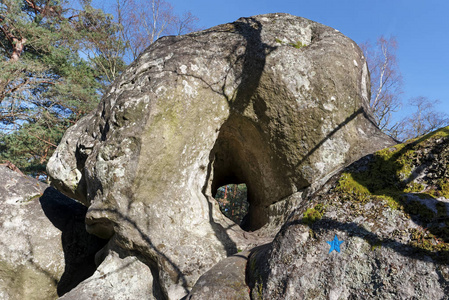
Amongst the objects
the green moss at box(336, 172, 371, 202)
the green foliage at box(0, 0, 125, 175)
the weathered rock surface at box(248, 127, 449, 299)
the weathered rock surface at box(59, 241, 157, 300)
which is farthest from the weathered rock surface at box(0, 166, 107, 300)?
the green foliage at box(0, 0, 125, 175)

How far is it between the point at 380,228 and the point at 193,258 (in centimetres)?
201

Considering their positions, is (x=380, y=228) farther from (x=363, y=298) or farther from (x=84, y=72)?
(x=84, y=72)

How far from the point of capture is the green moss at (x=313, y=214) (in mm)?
2100

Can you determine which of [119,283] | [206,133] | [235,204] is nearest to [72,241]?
[119,283]

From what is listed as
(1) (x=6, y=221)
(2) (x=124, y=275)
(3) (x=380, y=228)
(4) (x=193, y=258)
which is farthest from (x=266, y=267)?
(1) (x=6, y=221)

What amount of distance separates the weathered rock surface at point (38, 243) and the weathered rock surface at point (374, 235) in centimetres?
332

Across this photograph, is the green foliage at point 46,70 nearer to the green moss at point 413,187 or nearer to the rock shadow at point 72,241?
the rock shadow at point 72,241

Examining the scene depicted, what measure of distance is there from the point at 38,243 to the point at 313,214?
3982 mm

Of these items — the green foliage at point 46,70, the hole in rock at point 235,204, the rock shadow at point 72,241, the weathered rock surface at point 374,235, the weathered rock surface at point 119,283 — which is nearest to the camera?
the weathered rock surface at point 374,235

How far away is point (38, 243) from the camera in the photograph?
14.2 feet

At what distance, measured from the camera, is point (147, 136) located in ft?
11.1

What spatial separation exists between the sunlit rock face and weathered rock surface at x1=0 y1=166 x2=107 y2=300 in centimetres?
65

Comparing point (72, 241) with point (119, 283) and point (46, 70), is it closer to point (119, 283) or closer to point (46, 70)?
point (119, 283)

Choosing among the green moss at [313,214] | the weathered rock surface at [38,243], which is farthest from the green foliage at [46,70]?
the green moss at [313,214]
